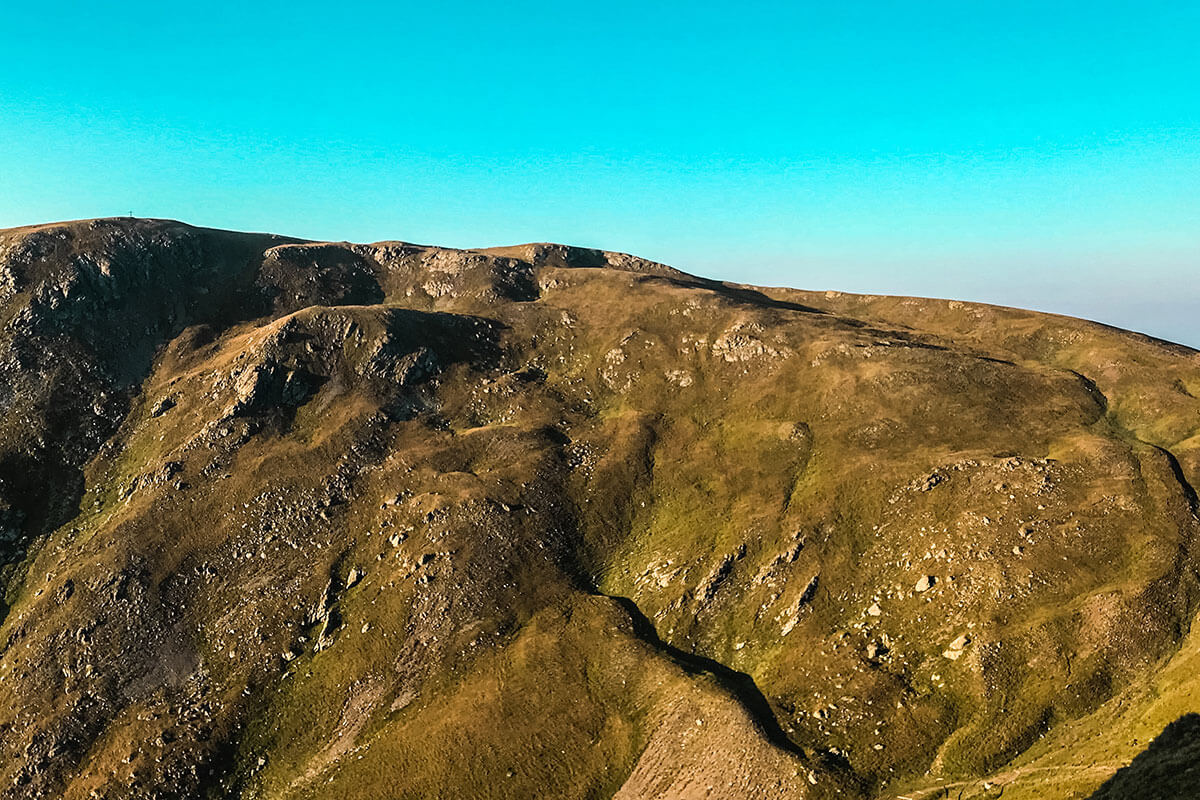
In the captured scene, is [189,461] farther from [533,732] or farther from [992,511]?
[992,511]

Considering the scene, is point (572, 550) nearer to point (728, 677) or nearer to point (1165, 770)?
point (728, 677)

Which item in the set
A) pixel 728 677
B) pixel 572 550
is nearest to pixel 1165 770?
pixel 728 677

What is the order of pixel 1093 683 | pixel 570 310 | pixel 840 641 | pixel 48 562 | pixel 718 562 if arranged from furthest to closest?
1. pixel 570 310
2. pixel 48 562
3. pixel 718 562
4. pixel 840 641
5. pixel 1093 683

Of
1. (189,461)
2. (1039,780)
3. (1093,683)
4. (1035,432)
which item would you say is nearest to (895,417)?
(1035,432)

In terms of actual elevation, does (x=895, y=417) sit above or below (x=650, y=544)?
above

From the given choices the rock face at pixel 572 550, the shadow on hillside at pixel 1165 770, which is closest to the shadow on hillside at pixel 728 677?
the rock face at pixel 572 550

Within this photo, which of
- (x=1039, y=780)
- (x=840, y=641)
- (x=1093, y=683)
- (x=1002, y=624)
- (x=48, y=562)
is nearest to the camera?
(x=1039, y=780)
